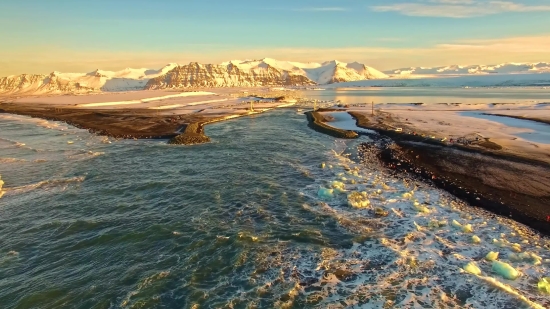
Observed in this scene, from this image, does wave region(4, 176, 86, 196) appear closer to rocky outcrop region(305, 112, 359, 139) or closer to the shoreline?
the shoreline

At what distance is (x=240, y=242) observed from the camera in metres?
13.6

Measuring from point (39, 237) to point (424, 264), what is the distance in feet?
50.0

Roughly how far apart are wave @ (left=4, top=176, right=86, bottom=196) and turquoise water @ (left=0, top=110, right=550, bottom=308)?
62 millimetres

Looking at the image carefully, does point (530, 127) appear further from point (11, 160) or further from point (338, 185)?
point (11, 160)

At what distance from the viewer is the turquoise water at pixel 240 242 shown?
10.5 meters

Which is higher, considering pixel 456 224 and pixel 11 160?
pixel 11 160

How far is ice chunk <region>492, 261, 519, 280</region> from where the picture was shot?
10961 mm

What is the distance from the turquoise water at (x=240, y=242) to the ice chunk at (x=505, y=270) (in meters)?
0.22

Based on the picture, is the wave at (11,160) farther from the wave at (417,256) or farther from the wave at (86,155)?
the wave at (417,256)

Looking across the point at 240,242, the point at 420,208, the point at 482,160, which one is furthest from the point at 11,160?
the point at 482,160

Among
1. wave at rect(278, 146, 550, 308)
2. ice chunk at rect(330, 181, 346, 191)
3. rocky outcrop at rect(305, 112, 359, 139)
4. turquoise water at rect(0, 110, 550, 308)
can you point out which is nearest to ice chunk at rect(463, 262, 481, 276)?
wave at rect(278, 146, 550, 308)

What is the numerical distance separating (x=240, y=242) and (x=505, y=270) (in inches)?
365

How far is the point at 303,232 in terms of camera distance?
14.5 metres

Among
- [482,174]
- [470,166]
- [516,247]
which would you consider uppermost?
[470,166]
